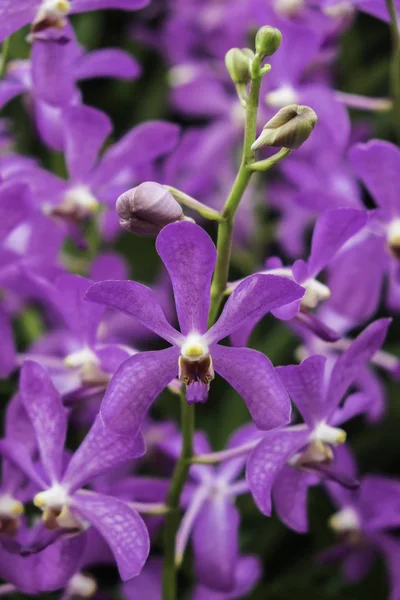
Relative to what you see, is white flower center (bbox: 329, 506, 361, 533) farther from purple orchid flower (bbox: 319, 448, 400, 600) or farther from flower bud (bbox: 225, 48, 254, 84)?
flower bud (bbox: 225, 48, 254, 84)

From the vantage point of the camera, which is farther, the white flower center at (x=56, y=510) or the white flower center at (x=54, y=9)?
the white flower center at (x=54, y=9)

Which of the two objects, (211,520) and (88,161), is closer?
(211,520)

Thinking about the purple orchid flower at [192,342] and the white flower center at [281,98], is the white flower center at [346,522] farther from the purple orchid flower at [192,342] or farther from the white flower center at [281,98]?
the white flower center at [281,98]

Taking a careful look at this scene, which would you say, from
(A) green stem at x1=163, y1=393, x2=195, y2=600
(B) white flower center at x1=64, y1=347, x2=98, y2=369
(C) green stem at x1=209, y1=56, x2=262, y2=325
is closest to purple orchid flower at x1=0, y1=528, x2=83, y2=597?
(A) green stem at x1=163, y1=393, x2=195, y2=600

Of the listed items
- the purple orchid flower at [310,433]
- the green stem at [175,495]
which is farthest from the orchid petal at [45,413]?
the purple orchid flower at [310,433]

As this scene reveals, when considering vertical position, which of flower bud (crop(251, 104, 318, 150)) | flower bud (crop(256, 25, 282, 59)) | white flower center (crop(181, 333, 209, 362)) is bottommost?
white flower center (crop(181, 333, 209, 362))

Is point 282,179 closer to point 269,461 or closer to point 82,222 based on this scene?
point 82,222

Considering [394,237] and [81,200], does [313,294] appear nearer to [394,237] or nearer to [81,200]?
[394,237]

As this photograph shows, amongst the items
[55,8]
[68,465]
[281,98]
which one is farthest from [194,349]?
[281,98]
